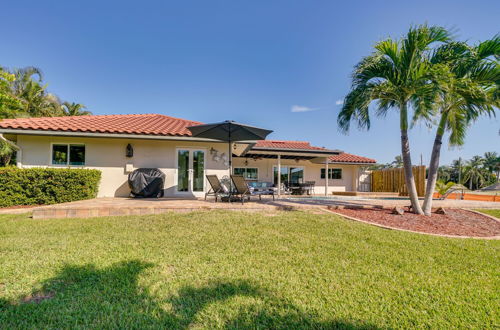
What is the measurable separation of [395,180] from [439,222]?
13.8m

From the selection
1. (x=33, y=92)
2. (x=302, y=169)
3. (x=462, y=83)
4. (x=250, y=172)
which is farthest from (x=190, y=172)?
(x=33, y=92)

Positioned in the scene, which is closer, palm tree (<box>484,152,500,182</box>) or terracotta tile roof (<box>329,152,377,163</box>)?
terracotta tile roof (<box>329,152,377,163</box>)

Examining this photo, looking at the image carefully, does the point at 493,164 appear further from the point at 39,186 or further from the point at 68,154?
the point at 39,186

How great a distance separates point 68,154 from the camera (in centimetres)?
1021

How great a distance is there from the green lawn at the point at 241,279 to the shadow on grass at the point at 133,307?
11 millimetres

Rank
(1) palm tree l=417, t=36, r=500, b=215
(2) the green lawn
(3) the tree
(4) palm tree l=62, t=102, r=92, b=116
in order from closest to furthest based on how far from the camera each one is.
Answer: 1. (2) the green lawn
2. (1) palm tree l=417, t=36, r=500, b=215
3. (4) palm tree l=62, t=102, r=92, b=116
4. (3) the tree

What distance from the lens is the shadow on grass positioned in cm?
200

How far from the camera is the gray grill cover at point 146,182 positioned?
9.59 metres

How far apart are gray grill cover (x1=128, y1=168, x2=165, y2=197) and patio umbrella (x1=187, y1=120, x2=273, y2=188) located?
327 cm

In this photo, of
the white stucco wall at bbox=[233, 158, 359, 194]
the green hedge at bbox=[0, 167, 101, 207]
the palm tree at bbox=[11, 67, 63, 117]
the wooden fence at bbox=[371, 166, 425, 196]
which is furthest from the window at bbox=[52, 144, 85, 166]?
the wooden fence at bbox=[371, 166, 425, 196]

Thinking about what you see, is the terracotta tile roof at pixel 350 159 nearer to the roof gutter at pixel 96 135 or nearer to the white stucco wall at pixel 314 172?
the white stucco wall at pixel 314 172

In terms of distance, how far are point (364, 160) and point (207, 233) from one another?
1856 cm

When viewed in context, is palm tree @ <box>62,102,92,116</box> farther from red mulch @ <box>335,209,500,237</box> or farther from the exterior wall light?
red mulch @ <box>335,209,500,237</box>

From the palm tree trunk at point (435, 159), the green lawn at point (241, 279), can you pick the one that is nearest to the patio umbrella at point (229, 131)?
the green lawn at point (241, 279)
